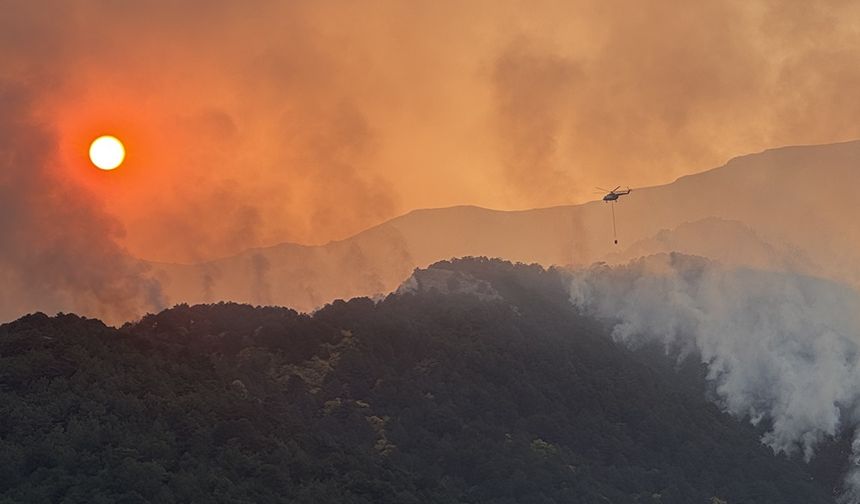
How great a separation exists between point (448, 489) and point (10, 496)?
74913 mm

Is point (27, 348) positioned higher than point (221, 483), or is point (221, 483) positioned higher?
point (27, 348)

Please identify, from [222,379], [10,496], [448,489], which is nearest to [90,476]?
[10,496]

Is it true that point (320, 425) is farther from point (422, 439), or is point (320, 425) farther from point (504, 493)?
point (504, 493)

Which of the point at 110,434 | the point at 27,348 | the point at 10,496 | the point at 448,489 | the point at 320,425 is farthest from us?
the point at 320,425

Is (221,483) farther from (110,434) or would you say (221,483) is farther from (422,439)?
(422,439)

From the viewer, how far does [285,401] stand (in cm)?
19988

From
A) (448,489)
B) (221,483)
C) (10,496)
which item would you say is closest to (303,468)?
(221,483)

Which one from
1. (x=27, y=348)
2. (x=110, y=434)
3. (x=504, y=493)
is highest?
(x=27, y=348)

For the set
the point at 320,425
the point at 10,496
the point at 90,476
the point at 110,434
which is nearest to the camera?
the point at 10,496

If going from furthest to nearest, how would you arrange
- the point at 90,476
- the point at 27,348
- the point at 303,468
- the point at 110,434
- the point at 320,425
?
the point at 320,425
the point at 27,348
the point at 303,468
the point at 110,434
the point at 90,476

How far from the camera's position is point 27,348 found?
170875mm

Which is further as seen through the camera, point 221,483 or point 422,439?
point 422,439

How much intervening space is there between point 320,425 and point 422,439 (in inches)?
732

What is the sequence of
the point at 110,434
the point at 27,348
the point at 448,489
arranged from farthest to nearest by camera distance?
the point at 448,489 < the point at 27,348 < the point at 110,434
